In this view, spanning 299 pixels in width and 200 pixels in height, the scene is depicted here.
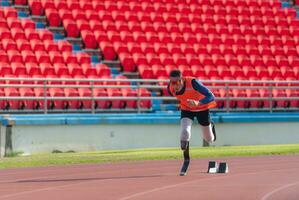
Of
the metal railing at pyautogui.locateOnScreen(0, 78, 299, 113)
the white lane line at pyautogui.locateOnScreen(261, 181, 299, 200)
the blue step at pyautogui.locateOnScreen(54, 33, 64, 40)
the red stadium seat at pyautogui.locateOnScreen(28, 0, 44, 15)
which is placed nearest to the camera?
the white lane line at pyautogui.locateOnScreen(261, 181, 299, 200)

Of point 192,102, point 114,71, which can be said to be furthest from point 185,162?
point 114,71

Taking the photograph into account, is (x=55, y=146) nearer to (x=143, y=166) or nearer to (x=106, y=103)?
(x=106, y=103)

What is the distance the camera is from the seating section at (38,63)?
937 inches

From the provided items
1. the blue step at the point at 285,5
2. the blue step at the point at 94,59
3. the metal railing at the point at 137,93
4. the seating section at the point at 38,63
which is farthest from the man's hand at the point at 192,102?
the blue step at the point at 285,5

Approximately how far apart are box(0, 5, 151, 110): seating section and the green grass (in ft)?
6.51

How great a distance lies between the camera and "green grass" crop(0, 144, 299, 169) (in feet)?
63.6

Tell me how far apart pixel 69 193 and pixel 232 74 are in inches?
699

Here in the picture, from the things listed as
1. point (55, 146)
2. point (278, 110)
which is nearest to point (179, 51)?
point (278, 110)

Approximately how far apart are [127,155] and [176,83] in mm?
6018

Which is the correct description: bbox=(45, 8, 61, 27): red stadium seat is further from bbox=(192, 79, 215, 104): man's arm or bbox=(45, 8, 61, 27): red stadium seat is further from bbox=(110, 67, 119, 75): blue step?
bbox=(192, 79, 215, 104): man's arm

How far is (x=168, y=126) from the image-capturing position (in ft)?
82.3

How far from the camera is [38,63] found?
25.5 m

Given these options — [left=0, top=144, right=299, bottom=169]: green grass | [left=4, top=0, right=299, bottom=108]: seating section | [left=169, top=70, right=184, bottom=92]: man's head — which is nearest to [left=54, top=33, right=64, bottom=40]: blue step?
[left=4, top=0, right=299, bottom=108]: seating section

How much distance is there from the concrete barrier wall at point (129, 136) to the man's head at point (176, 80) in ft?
25.2
